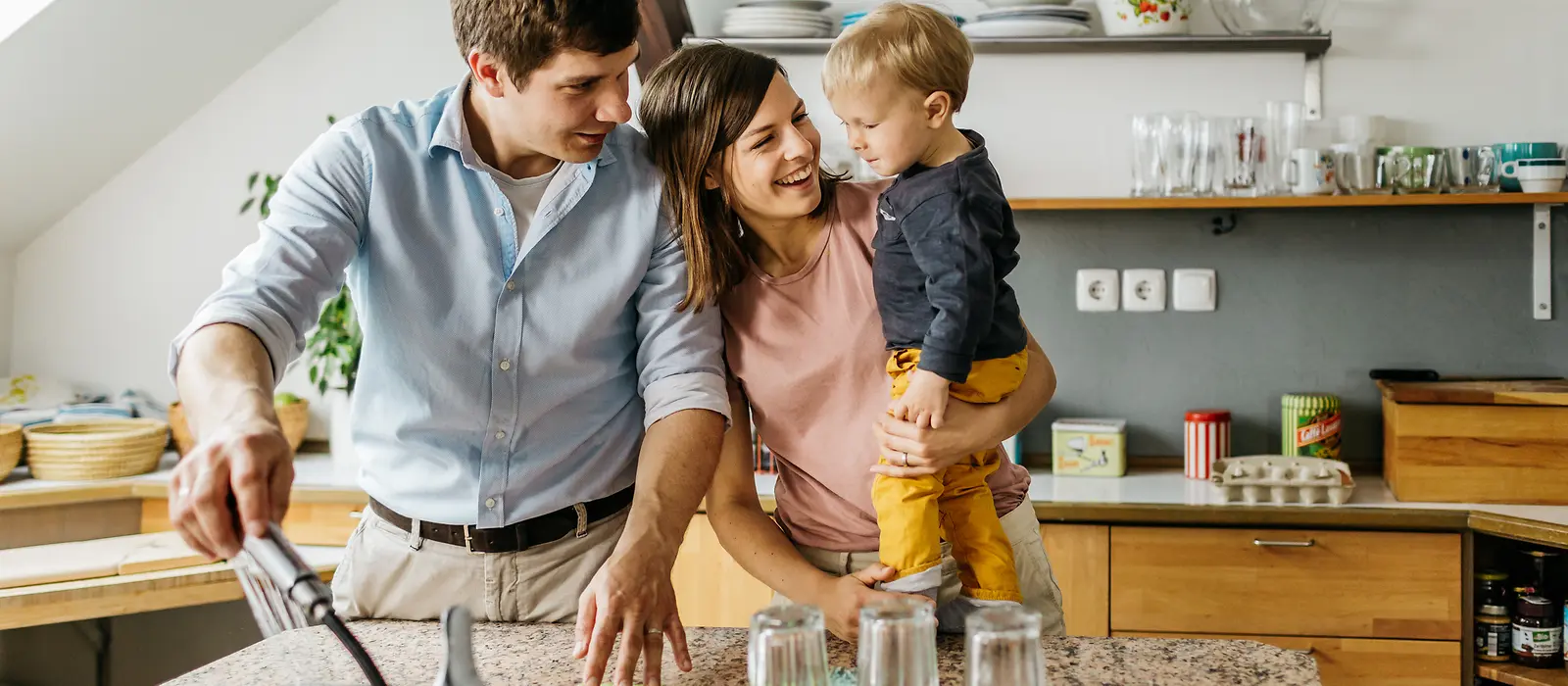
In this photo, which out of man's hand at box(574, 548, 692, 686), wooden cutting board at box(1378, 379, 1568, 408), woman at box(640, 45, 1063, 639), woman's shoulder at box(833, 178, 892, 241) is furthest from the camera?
wooden cutting board at box(1378, 379, 1568, 408)

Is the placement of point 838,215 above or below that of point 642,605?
above

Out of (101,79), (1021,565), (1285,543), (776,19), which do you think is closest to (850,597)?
(1021,565)

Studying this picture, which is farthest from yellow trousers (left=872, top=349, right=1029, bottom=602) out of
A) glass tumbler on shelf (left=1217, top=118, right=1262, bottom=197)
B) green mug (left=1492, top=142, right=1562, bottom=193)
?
green mug (left=1492, top=142, right=1562, bottom=193)

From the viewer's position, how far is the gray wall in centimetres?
297

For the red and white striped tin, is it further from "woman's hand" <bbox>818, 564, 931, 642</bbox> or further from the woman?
"woman's hand" <bbox>818, 564, 931, 642</bbox>

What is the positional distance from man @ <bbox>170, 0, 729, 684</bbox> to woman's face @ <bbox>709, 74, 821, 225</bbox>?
0.12 meters

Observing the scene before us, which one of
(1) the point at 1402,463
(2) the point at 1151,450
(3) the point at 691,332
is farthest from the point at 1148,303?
(3) the point at 691,332

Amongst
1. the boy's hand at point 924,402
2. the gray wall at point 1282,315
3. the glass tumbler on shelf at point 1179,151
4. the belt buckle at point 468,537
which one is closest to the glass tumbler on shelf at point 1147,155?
the glass tumbler on shelf at point 1179,151

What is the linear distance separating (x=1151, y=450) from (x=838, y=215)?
6.01 ft

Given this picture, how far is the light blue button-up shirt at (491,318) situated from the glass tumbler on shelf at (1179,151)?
167 centimetres

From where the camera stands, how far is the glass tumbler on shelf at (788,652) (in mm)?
908

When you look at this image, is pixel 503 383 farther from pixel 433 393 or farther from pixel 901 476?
pixel 901 476

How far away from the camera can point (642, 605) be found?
3.88ft

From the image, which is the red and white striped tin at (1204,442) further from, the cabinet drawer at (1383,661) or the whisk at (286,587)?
the whisk at (286,587)
